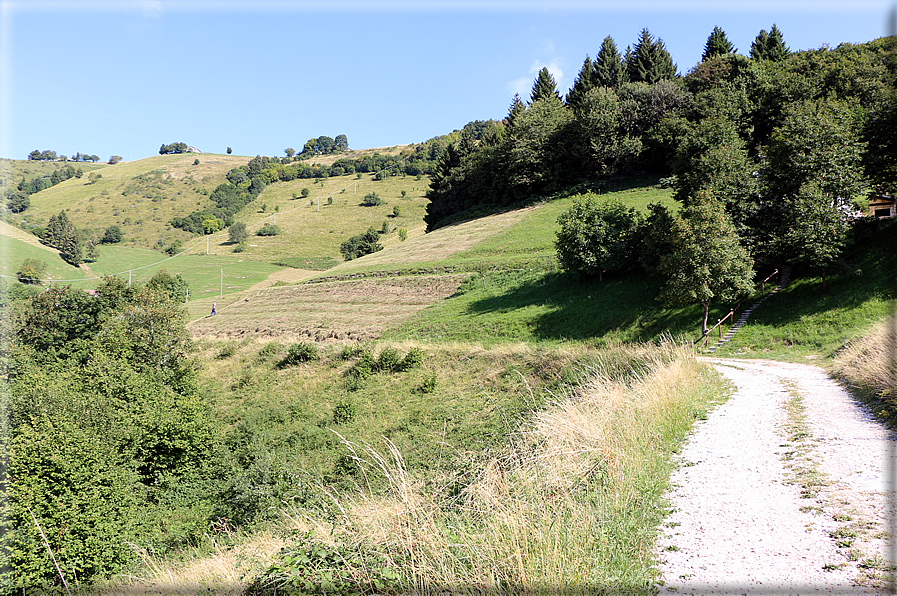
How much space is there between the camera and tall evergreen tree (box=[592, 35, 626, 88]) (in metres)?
86.1

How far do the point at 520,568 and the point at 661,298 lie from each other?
26.8m

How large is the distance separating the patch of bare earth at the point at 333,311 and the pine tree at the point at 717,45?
67735 millimetres

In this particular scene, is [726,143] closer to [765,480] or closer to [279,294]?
[765,480]

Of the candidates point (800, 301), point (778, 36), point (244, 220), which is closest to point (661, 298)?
point (800, 301)

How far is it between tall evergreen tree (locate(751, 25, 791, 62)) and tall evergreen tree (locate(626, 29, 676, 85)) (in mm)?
12503

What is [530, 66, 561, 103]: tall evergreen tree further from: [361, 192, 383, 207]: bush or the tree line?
[361, 192, 383, 207]: bush

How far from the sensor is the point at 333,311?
1859 inches

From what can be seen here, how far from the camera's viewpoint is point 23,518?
1370cm

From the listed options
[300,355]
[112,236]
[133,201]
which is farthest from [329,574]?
[133,201]

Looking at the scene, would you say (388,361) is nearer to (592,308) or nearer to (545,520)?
(592,308)

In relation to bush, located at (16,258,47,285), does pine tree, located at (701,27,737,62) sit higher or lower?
higher

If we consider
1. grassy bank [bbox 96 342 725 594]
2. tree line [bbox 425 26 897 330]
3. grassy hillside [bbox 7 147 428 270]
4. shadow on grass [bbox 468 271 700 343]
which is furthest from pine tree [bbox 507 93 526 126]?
grassy bank [bbox 96 342 725 594]

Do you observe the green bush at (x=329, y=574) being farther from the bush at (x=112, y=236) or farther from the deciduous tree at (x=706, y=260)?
the bush at (x=112, y=236)

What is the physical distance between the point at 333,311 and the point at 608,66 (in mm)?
72856
